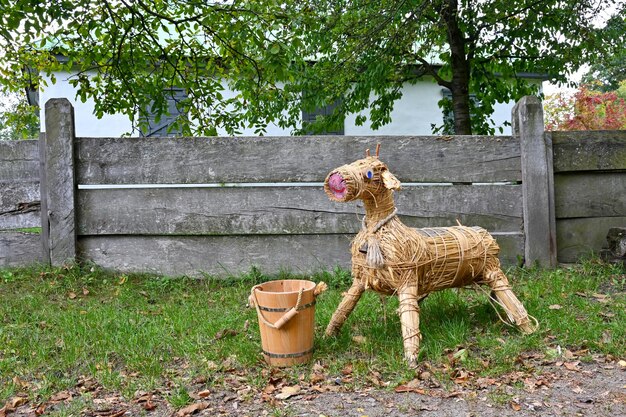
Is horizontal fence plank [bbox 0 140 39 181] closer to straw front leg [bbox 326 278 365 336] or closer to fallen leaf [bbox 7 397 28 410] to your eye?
fallen leaf [bbox 7 397 28 410]

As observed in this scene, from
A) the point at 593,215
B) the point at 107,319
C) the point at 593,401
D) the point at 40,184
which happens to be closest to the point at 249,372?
the point at 107,319

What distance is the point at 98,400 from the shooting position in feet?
9.89

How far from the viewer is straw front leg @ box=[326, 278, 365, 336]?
3.63 m

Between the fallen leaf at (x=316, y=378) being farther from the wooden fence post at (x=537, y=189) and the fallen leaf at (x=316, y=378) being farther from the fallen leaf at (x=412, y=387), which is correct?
the wooden fence post at (x=537, y=189)

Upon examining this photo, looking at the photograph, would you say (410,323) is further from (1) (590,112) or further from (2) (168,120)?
(1) (590,112)

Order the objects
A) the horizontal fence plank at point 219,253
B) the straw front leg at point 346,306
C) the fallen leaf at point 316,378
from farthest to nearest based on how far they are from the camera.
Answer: the horizontal fence plank at point 219,253, the straw front leg at point 346,306, the fallen leaf at point 316,378

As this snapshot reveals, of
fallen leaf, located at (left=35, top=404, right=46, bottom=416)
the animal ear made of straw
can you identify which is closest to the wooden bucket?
the animal ear made of straw

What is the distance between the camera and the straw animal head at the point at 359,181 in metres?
3.21

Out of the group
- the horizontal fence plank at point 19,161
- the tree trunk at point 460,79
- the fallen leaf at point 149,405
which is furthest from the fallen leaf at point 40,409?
the tree trunk at point 460,79

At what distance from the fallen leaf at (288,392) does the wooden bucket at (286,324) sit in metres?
0.30

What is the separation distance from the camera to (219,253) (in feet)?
18.1

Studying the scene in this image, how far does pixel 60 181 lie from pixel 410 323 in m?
3.83

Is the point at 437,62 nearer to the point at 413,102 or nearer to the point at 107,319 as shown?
the point at 413,102

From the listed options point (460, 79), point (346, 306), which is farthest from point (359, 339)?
point (460, 79)
